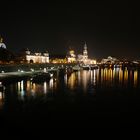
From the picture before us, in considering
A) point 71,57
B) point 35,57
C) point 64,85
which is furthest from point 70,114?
point 71,57

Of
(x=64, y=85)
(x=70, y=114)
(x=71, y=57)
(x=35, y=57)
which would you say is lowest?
(x=70, y=114)

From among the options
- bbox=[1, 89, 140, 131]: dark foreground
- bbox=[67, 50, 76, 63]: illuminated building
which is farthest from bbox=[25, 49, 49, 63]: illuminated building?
bbox=[1, 89, 140, 131]: dark foreground

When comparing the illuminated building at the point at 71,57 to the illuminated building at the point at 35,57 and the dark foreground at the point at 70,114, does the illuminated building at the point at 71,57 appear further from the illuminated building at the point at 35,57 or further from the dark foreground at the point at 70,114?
the dark foreground at the point at 70,114

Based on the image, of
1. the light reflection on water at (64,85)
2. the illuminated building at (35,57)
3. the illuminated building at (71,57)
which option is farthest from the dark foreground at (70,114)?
the illuminated building at (71,57)

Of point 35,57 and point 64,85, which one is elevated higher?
point 35,57

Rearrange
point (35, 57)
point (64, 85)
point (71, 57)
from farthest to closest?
point (71, 57)
point (35, 57)
point (64, 85)

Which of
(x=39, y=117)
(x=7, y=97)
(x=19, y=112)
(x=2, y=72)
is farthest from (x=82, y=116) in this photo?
(x=2, y=72)

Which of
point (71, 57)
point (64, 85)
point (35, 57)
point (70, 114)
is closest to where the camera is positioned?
point (70, 114)

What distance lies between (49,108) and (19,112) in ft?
7.58

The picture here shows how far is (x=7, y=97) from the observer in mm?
21266

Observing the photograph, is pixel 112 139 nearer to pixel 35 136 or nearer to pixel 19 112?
pixel 35 136

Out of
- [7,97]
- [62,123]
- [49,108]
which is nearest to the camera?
[62,123]

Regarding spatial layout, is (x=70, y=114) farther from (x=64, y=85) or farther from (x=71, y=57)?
(x=71, y=57)

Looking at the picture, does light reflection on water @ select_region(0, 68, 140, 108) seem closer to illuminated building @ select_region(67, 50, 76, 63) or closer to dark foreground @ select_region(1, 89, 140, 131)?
dark foreground @ select_region(1, 89, 140, 131)
